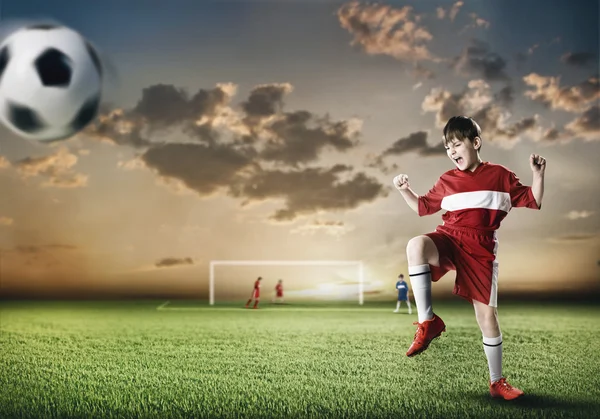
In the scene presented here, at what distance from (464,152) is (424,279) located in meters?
0.59

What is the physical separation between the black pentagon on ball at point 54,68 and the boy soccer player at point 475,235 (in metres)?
4.77

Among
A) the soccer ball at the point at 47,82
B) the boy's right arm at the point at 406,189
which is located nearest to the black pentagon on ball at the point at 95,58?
the soccer ball at the point at 47,82

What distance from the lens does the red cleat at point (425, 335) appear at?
258 cm

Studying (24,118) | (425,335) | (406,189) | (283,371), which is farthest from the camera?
(24,118)

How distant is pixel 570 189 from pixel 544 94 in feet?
5.03

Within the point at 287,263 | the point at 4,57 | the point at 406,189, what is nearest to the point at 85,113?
the point at 4,57

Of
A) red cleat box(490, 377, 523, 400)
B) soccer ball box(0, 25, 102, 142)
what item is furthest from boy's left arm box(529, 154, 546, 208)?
soccer ball box(0, 25, 102, 142)

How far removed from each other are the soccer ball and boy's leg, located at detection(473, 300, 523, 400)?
4.99 m

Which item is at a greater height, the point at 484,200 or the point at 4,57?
the point at 4,57

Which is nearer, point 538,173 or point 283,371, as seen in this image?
point 538,173

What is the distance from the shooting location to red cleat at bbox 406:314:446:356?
2584 millimetres

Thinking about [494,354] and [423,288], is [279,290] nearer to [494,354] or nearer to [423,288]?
[494,354]

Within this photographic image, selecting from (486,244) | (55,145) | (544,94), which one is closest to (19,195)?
(55,145)

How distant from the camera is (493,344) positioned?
2785 millimetres
